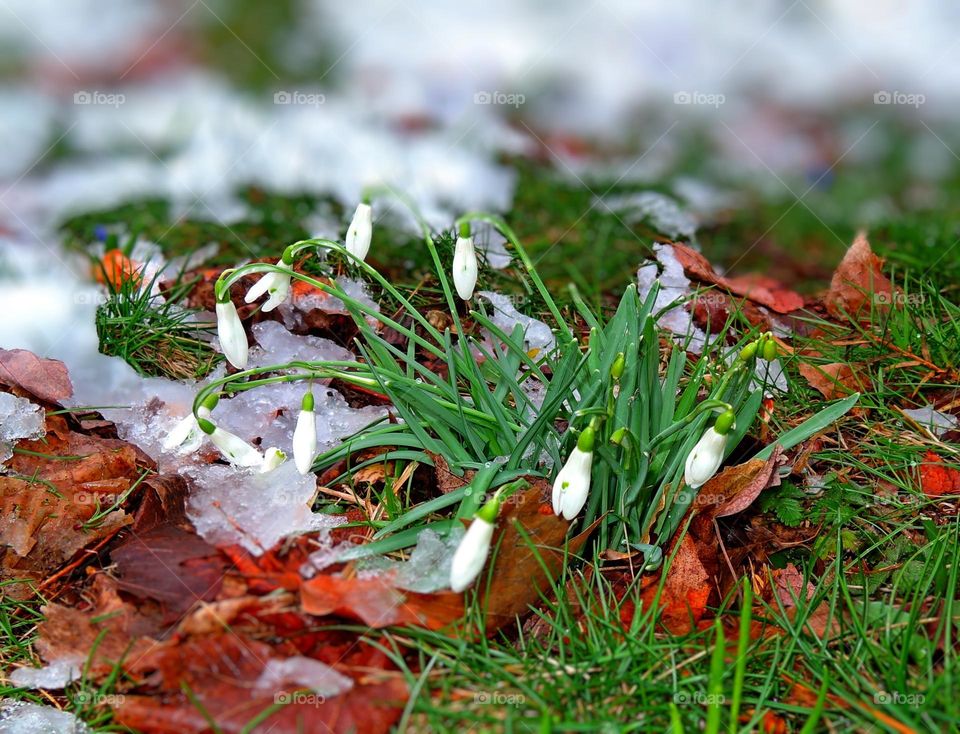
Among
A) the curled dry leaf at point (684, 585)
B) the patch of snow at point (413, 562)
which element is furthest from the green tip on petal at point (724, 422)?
the patch of snow at point (413, 562)

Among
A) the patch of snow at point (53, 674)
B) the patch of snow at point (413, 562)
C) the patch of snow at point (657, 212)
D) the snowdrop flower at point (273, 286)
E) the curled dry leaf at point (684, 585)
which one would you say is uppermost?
the snowdrop flower at point (273, 286)

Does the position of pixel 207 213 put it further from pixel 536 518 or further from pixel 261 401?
pixel 536 518

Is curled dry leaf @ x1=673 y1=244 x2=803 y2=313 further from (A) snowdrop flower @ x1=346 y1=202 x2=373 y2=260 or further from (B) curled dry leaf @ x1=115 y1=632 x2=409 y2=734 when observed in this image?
(B) curled dry leaf @ x1=115 y1=632 x2=409 y2=734

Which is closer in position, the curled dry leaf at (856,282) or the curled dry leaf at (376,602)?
the curled dry leaf at (376,602)

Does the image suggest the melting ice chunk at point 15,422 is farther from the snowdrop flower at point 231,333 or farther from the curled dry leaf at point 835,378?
the curled dry leaf at point 835,378

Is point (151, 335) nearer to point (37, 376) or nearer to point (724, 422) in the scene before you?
point (37, 376)

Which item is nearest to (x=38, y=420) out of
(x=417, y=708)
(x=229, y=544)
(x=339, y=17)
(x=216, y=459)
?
(x=216, y=459)

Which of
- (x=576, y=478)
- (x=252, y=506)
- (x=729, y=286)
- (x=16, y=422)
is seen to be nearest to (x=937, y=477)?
(x=729, y=286)
